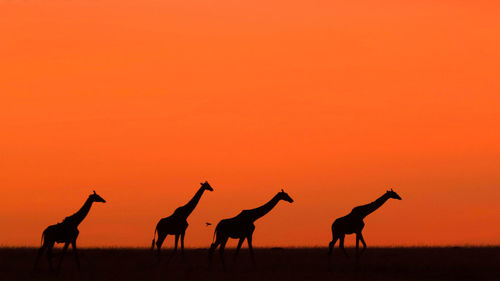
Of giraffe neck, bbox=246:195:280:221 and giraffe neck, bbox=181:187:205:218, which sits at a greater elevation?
giraffe neck, bbox=181:187:205:218

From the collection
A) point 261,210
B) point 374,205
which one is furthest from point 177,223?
point 374,205

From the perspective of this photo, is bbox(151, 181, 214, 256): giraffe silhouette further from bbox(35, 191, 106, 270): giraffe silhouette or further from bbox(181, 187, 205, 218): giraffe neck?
bbox(35, 191, 106, 270): giraffe silhouette

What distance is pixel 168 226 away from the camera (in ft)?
141

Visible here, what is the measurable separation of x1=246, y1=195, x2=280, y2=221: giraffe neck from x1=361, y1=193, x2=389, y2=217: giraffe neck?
3496mm

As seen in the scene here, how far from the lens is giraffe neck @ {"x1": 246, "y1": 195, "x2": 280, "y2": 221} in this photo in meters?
41.5

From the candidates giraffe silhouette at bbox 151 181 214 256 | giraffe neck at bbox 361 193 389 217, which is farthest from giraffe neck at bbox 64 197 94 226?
giraffe neck at bbox 361 193 389 217

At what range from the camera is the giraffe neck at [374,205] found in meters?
43.9
